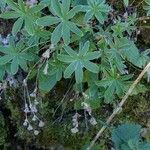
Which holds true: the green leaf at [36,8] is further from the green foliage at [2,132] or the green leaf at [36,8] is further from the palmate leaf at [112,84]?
the green foliage at [2,132]

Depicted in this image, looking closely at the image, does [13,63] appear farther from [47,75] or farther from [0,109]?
[0,109]

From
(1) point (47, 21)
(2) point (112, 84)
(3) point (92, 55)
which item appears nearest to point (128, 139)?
(2) point (112, 84)

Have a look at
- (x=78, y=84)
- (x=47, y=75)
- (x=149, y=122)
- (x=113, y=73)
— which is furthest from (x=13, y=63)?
(x=149, y=122)

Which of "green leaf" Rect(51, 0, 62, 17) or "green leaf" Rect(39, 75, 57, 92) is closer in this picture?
"green leaf" Rect(51, 0, 62, 17)

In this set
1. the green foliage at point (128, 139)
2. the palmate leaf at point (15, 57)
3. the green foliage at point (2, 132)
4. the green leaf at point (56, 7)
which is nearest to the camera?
the green foliage at point (128, 139)

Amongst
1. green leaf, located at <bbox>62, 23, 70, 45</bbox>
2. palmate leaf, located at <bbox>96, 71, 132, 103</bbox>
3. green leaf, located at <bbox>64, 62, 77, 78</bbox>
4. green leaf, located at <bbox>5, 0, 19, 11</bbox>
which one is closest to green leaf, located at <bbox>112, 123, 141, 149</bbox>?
palmate leaf, located at <bbox>96, 71, 132, 103</bbox>

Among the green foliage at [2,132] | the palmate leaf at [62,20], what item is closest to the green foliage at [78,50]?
the palmate leaf at [62,20]

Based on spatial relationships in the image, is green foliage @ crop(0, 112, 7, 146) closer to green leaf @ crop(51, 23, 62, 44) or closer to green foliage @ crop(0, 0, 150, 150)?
green foliage @ crop(0, 0, 150, 150)
